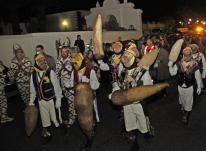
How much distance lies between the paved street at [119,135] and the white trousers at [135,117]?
45 centimetres

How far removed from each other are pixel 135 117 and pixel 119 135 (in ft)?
3.91

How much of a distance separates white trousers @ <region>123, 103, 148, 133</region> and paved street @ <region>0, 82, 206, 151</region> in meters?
0.45

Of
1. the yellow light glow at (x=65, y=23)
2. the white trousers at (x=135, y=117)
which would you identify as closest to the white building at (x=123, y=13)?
the yellow light glow at (x=65, y=23)

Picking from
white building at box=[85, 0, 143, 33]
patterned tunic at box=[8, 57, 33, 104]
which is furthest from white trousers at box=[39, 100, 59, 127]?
white building at box=[85, 0, 143, 33]

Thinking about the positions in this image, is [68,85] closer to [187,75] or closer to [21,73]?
[21,73]

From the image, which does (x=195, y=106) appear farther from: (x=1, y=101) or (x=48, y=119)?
(x=1, y=101)

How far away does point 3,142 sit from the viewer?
811 centimetres

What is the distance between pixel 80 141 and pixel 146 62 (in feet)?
7.29

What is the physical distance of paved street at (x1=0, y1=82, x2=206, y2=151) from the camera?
7000 millimetres

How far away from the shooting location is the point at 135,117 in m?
6.77

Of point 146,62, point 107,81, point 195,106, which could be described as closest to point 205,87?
point 195,106

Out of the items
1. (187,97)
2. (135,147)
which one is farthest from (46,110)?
(187,97)

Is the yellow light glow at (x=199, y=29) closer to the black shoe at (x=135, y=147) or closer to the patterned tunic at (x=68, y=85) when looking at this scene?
the patterned tunic at (x=68, y=85)

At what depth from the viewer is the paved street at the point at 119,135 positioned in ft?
23.0
